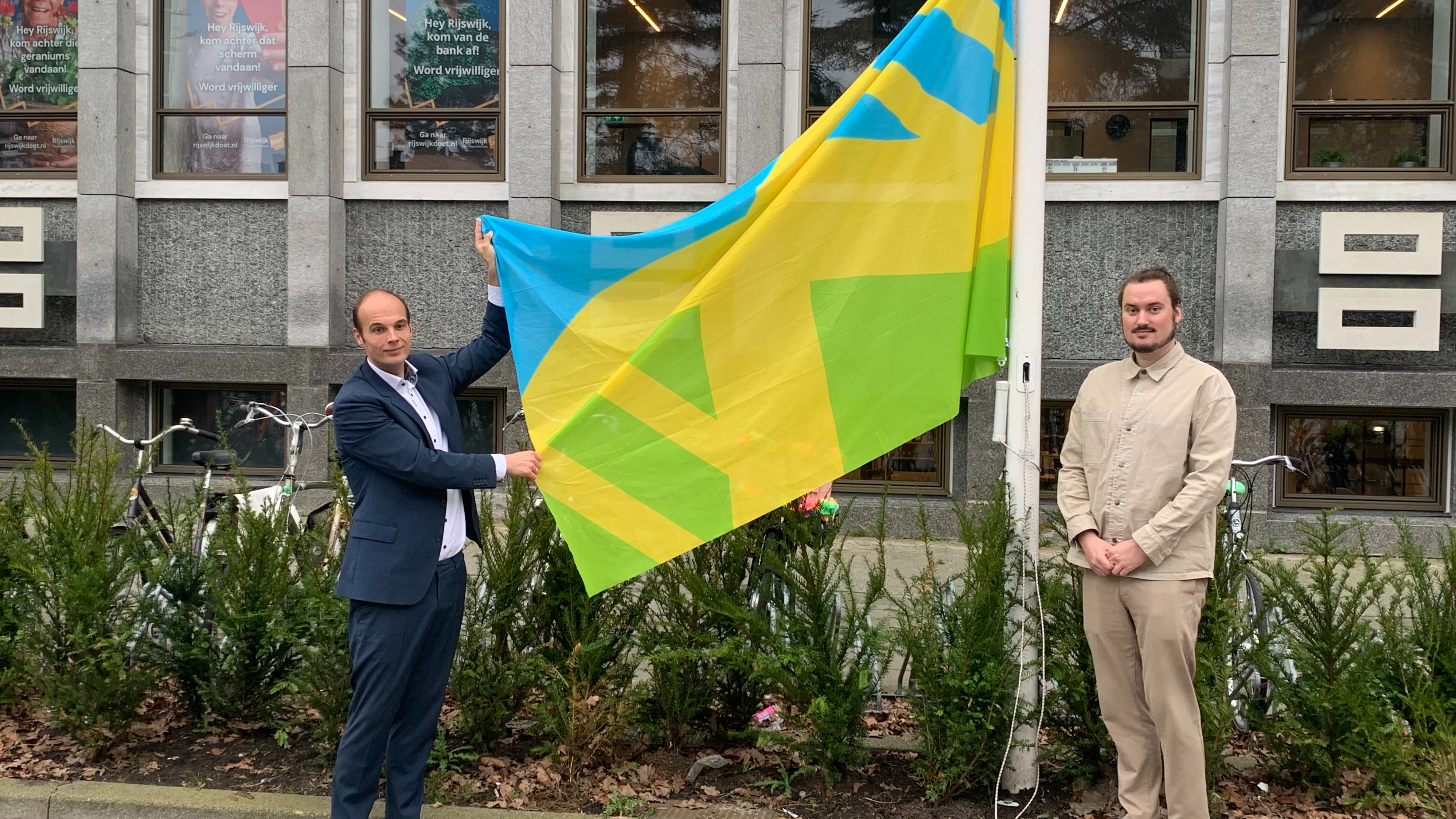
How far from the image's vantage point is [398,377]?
3.68 m

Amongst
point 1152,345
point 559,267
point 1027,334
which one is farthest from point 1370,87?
point 559,267

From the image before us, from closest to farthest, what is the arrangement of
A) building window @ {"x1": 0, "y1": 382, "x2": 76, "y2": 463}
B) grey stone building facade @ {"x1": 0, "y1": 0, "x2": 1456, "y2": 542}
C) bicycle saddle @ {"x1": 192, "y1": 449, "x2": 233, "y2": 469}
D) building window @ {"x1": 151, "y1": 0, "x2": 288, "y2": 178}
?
1. bicycle saddle @ {"x1": 192, "y1": 449, "x2": 233, "y2": 469}
2. grey stone building facade @ {"x1": 0, "y1": 0, "x2": 1456, "y2": 542}
3. building window @ {"x1": 151, "y1": 0, "x2": 288, "y2": 178}
4. building window @ {"x1": 0, "y1": 382, "x2": 76, "y2": 463}

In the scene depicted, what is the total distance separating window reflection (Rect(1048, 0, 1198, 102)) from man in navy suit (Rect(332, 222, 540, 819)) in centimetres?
Result: 863

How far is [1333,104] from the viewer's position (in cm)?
1012

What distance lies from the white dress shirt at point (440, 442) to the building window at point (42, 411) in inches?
386

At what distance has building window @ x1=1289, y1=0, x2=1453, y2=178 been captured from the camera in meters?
10.1

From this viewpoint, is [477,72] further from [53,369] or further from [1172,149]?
[1172,149]

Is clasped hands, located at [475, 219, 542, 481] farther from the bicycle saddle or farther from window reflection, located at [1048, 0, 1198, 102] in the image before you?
window reflection, located at [1048, 0, 1198, 102]

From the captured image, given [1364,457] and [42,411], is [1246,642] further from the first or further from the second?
[42,411]

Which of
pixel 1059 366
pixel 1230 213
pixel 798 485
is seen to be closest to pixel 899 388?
pixel 798 485

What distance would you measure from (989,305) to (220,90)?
34.0 ft

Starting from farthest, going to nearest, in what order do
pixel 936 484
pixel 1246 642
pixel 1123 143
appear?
pixel 936 484 → pixel 1123 143 → pixel 1246 642

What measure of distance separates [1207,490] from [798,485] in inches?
53.2

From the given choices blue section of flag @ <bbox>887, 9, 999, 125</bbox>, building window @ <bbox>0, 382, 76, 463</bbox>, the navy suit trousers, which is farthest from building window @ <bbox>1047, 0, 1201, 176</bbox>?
building window @ <bbox>0, 382, 76, 463</bbox>
